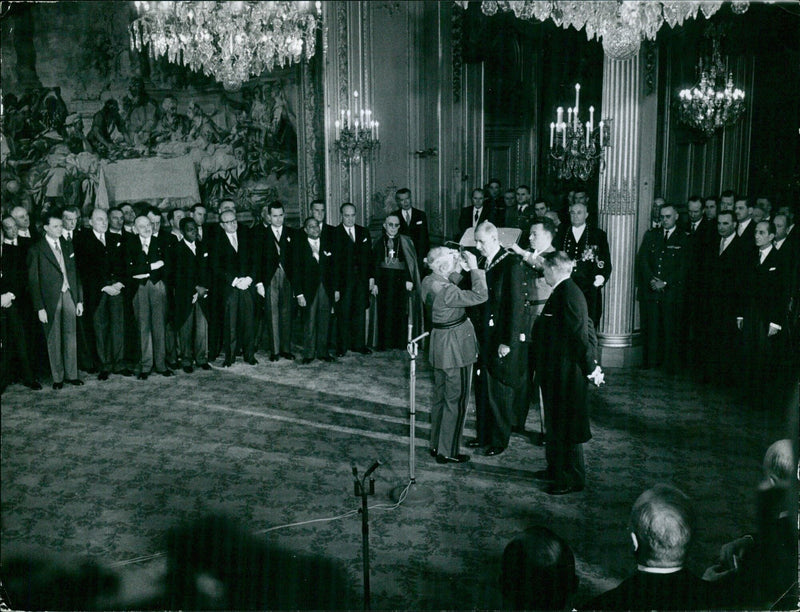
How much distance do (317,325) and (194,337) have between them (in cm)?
148

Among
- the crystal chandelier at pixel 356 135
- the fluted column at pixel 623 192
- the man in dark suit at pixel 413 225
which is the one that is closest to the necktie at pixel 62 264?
the man in dark suit at pixel 413 225

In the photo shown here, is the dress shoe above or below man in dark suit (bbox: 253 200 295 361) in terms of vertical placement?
below

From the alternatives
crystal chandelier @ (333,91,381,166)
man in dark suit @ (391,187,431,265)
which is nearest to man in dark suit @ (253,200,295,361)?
man in dark suit @ (391,187,431,265)

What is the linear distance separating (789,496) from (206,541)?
3.54 metres

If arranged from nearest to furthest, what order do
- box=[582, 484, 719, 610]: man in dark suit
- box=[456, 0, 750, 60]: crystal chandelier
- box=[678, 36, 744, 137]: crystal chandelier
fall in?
box=[582, 484, 719, 610]: man in dark suit < box=[456, 0, 750, 60]: crystal chandelier < box=[678, 36, 744, 137]: crystal chandelier

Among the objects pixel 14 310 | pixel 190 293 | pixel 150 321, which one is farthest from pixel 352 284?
pixel 14 310

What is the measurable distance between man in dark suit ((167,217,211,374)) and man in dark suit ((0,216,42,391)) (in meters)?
1.56

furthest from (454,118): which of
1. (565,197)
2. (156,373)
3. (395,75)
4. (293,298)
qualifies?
(156,373)

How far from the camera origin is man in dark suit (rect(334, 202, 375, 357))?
9.97m

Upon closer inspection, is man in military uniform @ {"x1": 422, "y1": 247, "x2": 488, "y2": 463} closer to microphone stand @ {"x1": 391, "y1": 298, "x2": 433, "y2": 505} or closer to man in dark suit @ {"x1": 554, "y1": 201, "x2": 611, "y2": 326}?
microphone stand @ {"x1": 391, "y1": 298, "x2": 433, "y2": 505}

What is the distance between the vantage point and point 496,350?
634 cm

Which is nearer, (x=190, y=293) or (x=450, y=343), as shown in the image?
(x=450, y=343)

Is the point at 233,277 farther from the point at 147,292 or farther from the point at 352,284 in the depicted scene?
the point at 352,284

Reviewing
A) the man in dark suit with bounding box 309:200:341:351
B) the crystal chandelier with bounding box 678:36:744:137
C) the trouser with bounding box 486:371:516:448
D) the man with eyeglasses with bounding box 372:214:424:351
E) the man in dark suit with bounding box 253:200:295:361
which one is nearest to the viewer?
the trouser with bounding box 486:371:516:448
